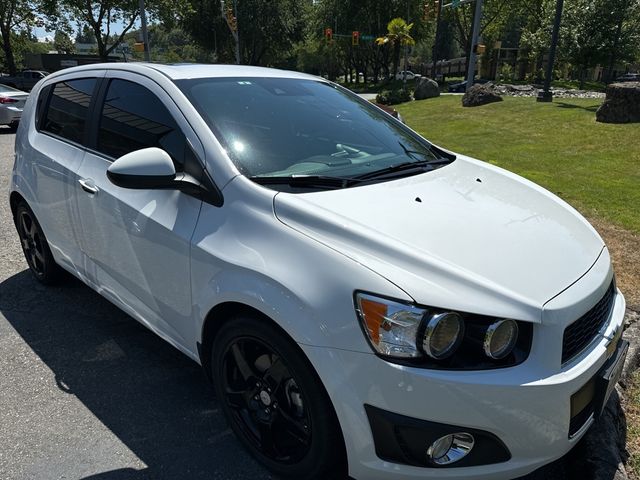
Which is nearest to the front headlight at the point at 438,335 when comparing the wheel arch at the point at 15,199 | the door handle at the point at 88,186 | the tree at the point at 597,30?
the door handle at the point at 88,186

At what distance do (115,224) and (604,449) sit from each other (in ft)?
8.67

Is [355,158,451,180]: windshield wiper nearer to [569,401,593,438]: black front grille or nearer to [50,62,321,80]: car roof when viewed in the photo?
[50,62,321,80]: car roof

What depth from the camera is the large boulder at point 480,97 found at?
19.4m

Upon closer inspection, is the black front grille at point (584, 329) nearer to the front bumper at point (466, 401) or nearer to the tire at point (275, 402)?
the front bumper at point (466, 401)

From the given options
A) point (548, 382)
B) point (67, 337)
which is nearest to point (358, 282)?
point (548, 382)

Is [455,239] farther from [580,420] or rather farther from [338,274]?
[580,420]

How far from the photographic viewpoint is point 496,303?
1.77 metres

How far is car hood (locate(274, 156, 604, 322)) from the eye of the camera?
1.79 meters

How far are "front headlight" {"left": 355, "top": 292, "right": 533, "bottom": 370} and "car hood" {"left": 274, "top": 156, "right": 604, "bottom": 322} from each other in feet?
0.16

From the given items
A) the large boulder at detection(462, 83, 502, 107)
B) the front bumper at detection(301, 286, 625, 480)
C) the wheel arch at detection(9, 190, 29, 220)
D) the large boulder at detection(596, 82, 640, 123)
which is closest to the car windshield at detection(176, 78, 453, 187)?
the front bumper at detection(301, 286, 625, 480)

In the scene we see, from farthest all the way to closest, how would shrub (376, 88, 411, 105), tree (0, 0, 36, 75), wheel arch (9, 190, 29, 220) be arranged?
1. tree (0, 0, 36, 75)
2. shrub (376, 88, 411, 105)
3. wheel arch (9, 190, 29, 220)

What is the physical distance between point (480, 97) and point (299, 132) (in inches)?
726

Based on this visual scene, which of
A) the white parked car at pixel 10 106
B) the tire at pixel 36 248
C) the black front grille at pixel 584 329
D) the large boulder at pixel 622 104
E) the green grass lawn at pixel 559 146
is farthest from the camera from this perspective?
the white parked car at pixel 10 106

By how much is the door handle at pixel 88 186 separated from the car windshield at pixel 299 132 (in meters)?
0.82
